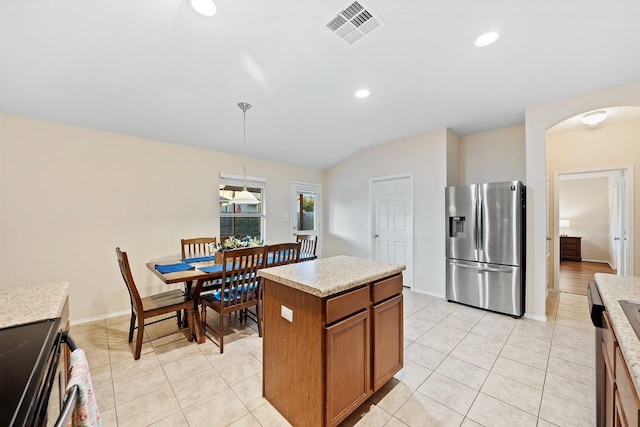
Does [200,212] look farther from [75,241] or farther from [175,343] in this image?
[175,343]

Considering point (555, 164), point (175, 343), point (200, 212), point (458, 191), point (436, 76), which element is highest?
point (436, 76)

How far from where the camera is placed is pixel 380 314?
1796 mm

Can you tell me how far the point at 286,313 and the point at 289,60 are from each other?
84.0 inches

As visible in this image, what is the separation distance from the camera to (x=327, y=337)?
143 cm

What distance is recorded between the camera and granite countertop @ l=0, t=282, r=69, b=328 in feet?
3.54

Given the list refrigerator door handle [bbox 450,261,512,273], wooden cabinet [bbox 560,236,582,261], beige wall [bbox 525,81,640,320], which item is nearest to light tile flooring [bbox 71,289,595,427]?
beige wall [bbox 525,81,640,320]

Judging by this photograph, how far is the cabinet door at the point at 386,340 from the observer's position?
177 centimetres

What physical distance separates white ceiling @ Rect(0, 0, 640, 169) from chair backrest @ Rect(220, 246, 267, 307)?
1.75 metres

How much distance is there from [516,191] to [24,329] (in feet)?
13.5

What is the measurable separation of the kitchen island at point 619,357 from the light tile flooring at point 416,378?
0.72 metres

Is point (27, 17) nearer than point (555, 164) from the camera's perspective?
Yes

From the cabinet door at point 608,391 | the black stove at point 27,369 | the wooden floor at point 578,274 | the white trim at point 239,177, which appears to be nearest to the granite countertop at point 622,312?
the cabinet door at point 608,391

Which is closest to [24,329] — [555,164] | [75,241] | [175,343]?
[175,343]

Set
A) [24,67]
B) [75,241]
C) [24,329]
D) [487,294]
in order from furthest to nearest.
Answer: [487,294], [75,241], [24,67], [24,329]
